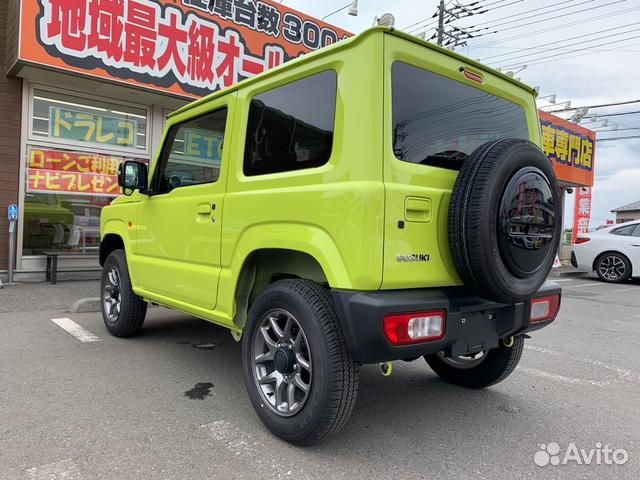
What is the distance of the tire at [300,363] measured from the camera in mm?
2416

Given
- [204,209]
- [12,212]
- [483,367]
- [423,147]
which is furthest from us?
[12,212]

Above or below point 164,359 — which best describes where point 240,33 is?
above

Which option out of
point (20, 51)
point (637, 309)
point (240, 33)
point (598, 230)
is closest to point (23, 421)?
point (20, 51)

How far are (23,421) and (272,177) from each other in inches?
81.5

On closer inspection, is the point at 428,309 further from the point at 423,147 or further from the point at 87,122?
the point at 87,122

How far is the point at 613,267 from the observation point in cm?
1174

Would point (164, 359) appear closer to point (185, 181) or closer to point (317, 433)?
point (185, 181)

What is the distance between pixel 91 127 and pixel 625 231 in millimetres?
11831

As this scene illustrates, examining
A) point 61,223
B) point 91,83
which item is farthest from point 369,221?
point 61,223

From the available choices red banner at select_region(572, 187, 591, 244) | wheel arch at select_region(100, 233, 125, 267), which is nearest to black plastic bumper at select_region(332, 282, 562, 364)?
wheel arch at select_region(100, 233, 125, 267)

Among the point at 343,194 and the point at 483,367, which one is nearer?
the point at 343,194

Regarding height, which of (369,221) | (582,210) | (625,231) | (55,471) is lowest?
(55,471)

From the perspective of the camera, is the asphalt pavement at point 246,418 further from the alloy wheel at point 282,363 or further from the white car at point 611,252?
the white car at point 611,252

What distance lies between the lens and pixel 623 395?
374 cm
